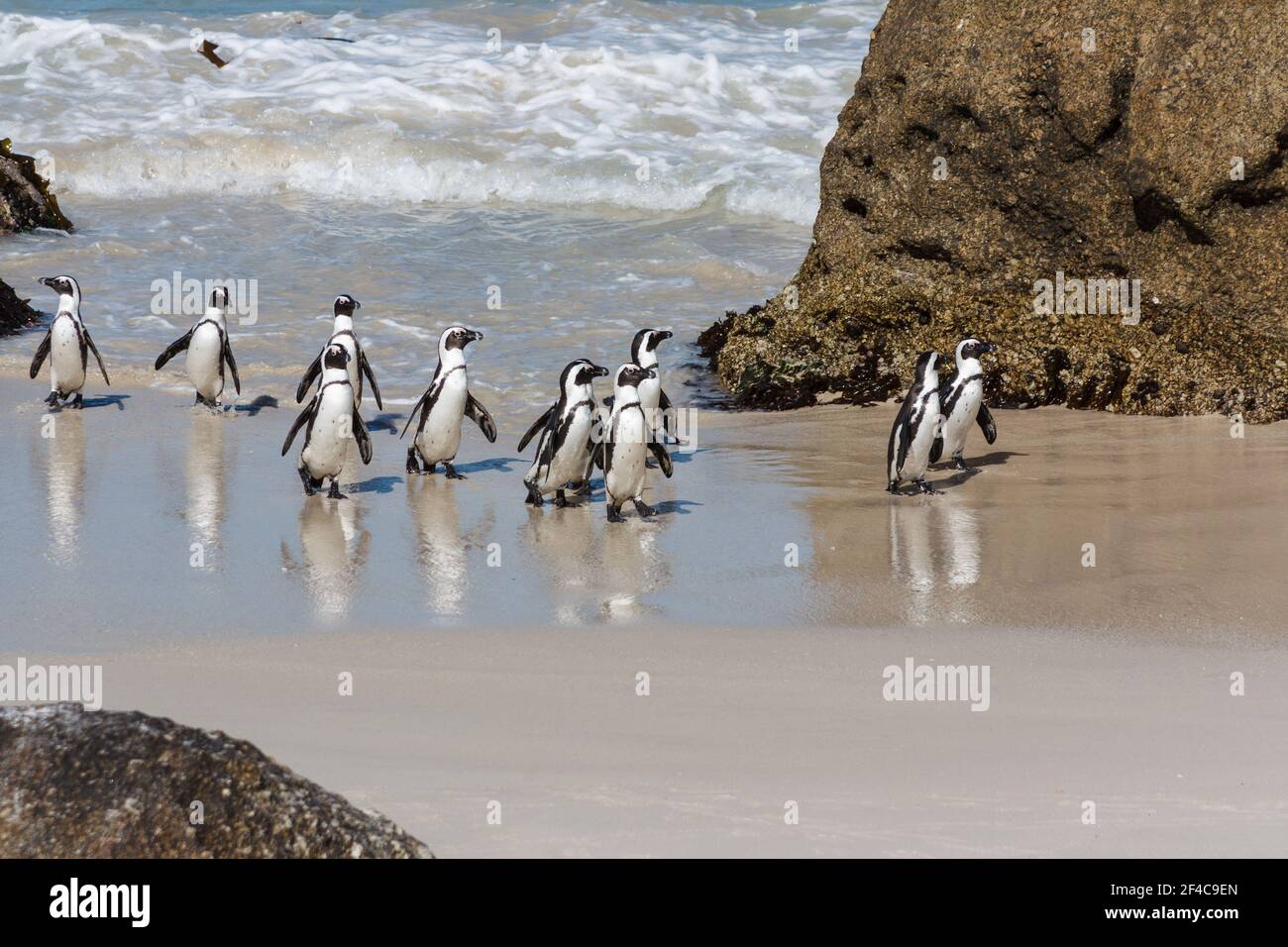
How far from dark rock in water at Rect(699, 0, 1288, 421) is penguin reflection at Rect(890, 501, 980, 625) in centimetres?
217

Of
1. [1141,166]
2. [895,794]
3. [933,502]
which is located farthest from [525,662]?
[1141,166]

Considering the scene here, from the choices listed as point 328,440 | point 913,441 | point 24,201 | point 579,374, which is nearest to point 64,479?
point 328,440

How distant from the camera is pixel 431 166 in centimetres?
1733

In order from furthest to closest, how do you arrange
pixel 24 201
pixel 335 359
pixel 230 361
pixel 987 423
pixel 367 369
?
pixel 24 201 → pixel 230 361 → pixel 367 369 → pixel 987 423 → pixel 335 359

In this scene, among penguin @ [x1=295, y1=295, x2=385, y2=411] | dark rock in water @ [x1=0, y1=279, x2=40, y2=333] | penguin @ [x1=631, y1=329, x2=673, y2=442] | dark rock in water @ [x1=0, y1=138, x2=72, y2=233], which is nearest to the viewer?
penguin @ [x1=631, y1=329, x2=673, y2=442]

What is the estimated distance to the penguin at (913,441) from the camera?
6883 mm

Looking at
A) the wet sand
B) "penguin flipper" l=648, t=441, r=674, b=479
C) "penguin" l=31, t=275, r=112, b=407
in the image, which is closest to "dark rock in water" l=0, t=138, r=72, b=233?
"penguin" l=31, t=275, r=112, b=407

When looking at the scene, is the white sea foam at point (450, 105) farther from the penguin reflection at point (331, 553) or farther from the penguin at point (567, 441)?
the penguin reflection at point (331, 553)

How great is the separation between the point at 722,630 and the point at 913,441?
2298 mm

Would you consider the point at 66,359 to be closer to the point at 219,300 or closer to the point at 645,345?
the point at 219,300

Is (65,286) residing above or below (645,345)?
above

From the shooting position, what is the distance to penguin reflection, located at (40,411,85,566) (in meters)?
5.92

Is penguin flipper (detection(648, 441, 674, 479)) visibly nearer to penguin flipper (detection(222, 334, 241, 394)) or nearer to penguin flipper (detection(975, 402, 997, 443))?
penguin flipper (detection(975, 402, 997, 443))

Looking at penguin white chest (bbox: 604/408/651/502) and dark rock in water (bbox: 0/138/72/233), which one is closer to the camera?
penguin white chest (bbox: 604/408/651/502)
